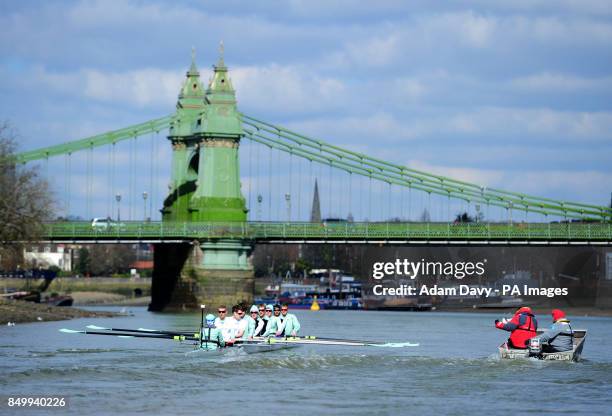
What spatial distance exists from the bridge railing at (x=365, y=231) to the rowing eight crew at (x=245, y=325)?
42.0 m

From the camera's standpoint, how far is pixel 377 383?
37.5 meters

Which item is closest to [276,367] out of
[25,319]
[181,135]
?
[25,319]

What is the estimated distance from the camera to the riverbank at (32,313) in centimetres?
6956

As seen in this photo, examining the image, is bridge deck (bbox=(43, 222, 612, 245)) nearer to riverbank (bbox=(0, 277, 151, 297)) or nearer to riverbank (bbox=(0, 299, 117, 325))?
riverbank (bbox=(0, 299, 117, 325))

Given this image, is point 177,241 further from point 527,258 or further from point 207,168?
point 527,258

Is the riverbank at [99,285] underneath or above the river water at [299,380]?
above

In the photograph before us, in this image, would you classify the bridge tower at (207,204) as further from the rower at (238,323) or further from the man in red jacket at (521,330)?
the man in red jacket at (521,330)

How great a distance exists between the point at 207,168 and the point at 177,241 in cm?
560

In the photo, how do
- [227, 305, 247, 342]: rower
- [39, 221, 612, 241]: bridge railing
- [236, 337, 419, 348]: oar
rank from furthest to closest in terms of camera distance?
[39, 221, 612, 241]: bridge railing
[236, 337, 419, 348]: oar
[227, 305, 247, 342]: rower

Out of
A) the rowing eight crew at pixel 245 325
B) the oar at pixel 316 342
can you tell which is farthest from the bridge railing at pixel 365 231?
the oar at pixel 316 342

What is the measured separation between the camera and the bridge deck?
9100 cm

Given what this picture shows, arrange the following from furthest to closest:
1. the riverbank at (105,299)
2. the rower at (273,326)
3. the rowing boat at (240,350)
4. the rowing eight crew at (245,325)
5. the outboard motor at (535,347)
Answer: the riverbank at (105,299) < the rower at (273,326) < the rowing eight crew at (245,325) < the rowing boat at (240,350) < the outboard motor at (535,347)

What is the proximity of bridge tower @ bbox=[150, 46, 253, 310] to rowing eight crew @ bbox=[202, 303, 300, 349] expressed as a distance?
4187 cm

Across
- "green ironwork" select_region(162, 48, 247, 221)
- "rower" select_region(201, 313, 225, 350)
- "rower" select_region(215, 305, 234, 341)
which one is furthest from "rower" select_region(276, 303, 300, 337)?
"green ironwork" select_region(162, 48, 247, 221)
